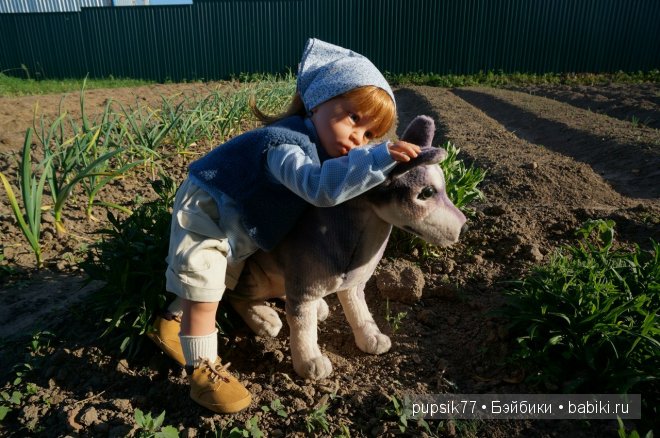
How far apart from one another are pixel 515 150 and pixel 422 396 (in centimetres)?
394

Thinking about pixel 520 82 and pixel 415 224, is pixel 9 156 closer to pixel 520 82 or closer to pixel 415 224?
pixel 415 224

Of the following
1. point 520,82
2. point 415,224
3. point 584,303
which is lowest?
point 520,82

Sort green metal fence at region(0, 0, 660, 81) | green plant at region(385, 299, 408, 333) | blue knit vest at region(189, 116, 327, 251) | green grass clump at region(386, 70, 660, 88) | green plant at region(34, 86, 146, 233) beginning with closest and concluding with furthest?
blue knit vest at region(189, 116, 327, 251) < green plant at region(385, 299, 408, 333) < green plant at region(34, 86, 146, 233) < green grass clump at region(386, 70, 660, 88) < green metal fence at region(0, 0, 660, 81)

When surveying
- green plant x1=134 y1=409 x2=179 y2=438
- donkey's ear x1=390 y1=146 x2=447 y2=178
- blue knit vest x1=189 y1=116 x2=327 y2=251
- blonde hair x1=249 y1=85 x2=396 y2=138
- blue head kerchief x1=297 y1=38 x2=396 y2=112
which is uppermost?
blue head kerchief x1=297 y1=38 x2=396 y2=112

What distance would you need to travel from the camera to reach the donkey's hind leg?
199 centimetres

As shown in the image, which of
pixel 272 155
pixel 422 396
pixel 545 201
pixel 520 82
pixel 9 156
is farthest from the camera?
pixel 520 82

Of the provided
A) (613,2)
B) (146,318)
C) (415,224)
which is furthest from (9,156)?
(613,2)

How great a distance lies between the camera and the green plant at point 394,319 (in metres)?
2.13

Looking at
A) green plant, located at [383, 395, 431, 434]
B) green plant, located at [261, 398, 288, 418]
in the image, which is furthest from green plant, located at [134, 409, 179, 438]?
green plant, located at [383, 395, 431, 434]

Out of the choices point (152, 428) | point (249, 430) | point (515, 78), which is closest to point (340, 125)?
point (249, 430)

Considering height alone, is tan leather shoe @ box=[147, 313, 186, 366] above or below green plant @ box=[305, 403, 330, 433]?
above

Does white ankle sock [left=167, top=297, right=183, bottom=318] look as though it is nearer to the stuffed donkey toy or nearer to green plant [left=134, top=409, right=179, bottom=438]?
the stuffed donkey toy

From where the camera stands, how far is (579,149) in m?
5.54

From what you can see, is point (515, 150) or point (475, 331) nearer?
point (475, 331)
